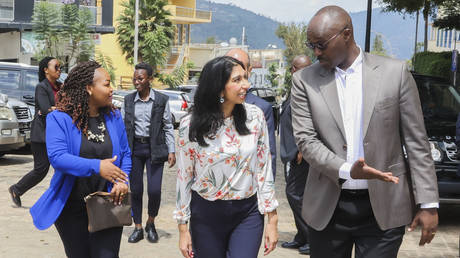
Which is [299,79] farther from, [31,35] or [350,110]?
[31,35]

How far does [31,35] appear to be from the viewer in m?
34.7

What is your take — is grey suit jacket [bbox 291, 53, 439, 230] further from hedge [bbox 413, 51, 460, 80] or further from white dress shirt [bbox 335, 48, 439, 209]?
hedge [bbox 413, 51, 460, 80]

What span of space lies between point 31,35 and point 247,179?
33221 millimetres

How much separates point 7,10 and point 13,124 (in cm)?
2337

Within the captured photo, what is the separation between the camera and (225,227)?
149 inches

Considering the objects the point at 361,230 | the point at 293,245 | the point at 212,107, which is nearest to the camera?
the point at 361,230

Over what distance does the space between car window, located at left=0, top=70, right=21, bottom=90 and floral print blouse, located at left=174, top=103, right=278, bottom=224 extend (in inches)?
468

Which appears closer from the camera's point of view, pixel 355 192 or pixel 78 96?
pixel 355 192

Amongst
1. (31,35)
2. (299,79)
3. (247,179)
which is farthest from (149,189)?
(31,35)

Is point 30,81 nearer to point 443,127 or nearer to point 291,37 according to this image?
point 443,127

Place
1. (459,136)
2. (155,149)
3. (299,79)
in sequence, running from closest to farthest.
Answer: (299,79), (459,136), (155,149)

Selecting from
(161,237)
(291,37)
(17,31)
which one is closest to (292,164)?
(161,237)

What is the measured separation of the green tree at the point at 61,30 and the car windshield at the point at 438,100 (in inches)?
903

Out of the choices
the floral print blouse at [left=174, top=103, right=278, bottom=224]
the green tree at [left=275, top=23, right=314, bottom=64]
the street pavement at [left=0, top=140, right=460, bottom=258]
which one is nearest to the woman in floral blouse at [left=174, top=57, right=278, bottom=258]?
the floral print blouse at [left=174, top=103, right=278, bottom=224]
